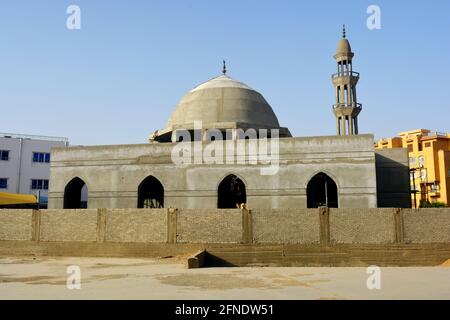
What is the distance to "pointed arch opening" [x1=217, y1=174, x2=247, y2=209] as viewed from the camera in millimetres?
→ 23469

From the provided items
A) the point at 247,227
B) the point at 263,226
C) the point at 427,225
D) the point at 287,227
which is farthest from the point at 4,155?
the point at 427,225

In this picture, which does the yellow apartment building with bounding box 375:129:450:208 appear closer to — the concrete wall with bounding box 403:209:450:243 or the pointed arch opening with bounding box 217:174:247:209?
the pointed arch opening with bounding box 217:174:247:209

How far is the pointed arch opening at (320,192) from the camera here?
22.6m

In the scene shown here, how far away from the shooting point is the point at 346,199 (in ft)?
66.1

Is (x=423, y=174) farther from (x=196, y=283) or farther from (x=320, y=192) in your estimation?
(x=196, y=283)

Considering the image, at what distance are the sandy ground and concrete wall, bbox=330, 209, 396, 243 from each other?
2564 mm

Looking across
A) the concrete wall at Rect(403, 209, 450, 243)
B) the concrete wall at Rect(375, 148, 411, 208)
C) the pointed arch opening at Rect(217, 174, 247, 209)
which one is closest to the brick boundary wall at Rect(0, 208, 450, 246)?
the concrete wall at Rect(403, 209, 450, 243)

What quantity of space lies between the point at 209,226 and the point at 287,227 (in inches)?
114

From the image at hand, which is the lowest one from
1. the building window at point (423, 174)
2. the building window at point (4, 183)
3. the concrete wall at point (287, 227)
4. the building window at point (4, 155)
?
the concrete wall at point (287, 227)

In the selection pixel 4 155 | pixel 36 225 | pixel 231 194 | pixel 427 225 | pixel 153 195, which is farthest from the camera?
pixel 4 155

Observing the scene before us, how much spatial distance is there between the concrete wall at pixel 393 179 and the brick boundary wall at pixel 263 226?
215 inches

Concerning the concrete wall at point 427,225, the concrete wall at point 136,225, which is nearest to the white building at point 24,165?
the concrete wall at point 136,225

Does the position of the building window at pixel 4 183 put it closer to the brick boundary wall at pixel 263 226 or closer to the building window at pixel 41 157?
the building window at pixel 41 157

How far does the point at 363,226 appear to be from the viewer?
54.1 feet
